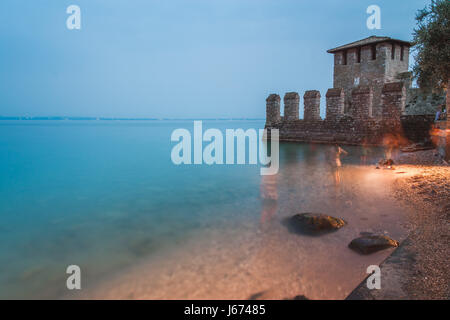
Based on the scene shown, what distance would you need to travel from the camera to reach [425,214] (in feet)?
12.8

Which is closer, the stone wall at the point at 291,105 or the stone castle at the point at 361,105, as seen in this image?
the stone castle at the point at 361,105

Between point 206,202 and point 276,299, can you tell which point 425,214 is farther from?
point 206,202

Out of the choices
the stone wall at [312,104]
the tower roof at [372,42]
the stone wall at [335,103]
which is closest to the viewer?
the stone wall at [335,103]

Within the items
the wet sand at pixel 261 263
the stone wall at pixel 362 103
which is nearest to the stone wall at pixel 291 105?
the stone wall at pixel 362 103

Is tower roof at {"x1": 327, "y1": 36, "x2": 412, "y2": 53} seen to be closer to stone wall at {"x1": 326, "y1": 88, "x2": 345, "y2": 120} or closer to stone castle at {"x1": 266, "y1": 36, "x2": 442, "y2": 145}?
stone castle at {"x1": 266, "y1": 36, "x2": 442, "y2": 145}

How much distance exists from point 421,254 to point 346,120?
11399mm

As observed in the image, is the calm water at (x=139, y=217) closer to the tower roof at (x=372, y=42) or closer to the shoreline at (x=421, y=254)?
the shoreline at (x=421, y=254)

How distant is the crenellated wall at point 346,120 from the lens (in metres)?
11.5

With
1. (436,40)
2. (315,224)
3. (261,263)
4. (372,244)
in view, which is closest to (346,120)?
(436,40)

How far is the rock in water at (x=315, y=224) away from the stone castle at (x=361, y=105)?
9481mm

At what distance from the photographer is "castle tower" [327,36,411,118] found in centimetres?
1931

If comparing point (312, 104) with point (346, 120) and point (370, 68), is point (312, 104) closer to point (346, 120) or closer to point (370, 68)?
point (346, 120)

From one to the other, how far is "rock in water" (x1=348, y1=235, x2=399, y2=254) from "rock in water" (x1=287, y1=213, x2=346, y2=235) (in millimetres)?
553

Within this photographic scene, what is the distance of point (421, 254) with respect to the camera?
2.57 meters
